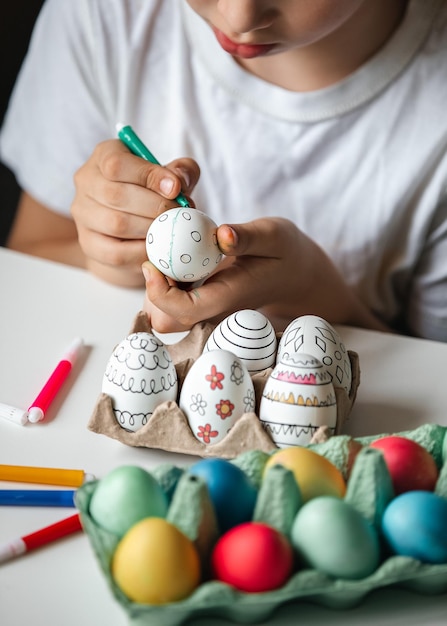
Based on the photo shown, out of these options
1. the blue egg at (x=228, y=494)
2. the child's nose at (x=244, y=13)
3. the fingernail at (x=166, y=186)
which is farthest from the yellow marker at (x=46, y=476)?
the child's nose at (x=244, y=13)

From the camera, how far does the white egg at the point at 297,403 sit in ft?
1.83

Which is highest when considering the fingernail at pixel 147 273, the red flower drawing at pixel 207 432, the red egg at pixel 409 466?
the fingernail at pixel 147 273

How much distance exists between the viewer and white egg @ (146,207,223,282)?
63 centimetres

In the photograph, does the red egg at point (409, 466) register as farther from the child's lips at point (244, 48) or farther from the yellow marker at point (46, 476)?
the child's lips at point (244, 48)

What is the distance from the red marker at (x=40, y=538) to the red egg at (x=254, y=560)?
0.12 metres

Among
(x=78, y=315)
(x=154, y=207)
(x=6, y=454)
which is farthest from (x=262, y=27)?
(x=6, y=454)

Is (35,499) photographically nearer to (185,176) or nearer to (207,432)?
(207,432)

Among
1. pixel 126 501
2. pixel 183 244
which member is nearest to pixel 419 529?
pixel 126 501

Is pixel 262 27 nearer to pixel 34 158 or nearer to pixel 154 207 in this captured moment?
pixel 154 207

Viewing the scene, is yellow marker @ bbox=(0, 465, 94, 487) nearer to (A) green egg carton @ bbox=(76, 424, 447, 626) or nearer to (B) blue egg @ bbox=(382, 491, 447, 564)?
(A) green egg carton @ bbox=(76, 424, 447, 626)

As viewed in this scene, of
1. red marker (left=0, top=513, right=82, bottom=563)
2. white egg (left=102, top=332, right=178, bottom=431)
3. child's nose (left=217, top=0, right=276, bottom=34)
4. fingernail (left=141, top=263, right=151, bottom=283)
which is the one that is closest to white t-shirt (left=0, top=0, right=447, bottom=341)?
child's nose (left=217, top=0, right=276, bottom=34)

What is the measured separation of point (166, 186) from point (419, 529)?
38 cm

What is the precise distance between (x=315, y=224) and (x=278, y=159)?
0.09 metres

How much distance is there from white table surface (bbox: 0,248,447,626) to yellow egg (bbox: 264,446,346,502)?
65 millimetres
